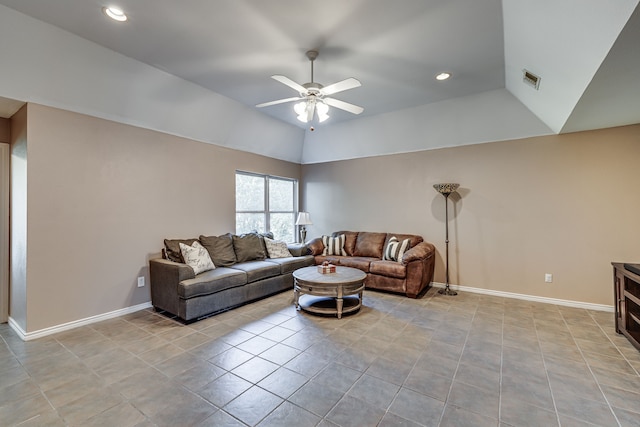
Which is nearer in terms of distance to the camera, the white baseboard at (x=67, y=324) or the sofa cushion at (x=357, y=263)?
the white baseboard at (x=67, y=324)

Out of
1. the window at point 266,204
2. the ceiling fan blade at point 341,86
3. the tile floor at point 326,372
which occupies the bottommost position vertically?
the tile floor at point 326,372

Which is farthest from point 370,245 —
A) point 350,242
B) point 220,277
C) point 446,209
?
point 220,277

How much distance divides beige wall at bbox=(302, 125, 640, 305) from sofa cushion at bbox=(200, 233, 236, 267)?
112 inches

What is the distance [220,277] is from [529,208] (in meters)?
4.53

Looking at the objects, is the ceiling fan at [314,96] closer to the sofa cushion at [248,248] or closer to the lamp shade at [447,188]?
the lamp shade at [447,188]

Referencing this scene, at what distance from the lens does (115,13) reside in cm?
235

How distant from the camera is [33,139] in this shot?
2.87 metres

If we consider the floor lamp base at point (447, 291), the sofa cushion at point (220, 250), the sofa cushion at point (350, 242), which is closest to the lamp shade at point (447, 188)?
the floor lamp base at point (447, 291)

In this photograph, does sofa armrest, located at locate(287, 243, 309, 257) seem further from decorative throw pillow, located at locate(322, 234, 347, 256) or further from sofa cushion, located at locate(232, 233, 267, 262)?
sofa cushion, located at locate(232, 233, 267, 262)

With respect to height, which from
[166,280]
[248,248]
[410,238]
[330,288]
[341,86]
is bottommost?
[330,288]

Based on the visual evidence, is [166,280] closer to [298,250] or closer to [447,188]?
[298,250]

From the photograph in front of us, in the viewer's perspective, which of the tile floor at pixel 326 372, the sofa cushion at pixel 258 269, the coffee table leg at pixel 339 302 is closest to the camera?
the tile floor at pixel 326 372

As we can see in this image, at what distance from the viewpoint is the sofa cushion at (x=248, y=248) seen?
4.45 m

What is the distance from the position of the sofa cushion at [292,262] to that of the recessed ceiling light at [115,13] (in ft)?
11.2
